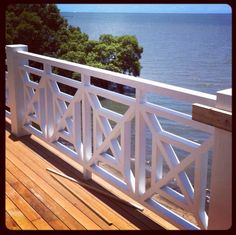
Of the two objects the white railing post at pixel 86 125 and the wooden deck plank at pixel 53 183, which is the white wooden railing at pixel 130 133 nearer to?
the white railing post at pixel 86 125

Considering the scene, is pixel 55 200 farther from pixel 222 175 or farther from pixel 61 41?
pixel 61 41

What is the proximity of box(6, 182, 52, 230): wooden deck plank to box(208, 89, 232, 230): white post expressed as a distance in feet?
4.12

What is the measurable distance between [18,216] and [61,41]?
2750cm

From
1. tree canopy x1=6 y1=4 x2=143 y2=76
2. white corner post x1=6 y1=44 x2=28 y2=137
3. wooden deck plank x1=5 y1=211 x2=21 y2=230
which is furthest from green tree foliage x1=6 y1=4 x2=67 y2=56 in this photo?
wooden deck plank x1=5 y1=211 x2=21 y2=230

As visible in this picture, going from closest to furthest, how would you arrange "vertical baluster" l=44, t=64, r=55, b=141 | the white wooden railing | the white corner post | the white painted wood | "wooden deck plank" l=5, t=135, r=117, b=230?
the white painted wood, the white wooden railing, "wooden deck plank" l=5, t=135, r=117, b=230, "vertical baluster" l=44, t=64, r=55, b=141, the white corner post

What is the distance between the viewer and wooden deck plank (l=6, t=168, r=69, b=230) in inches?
109

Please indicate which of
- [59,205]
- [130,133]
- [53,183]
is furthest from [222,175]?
[53,183]

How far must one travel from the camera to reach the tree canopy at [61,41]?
2655 cm

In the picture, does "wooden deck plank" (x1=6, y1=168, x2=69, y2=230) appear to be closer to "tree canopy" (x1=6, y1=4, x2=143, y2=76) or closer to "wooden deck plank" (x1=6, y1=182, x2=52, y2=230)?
"wooden deck plank" (x1=6, y1=182, x2=52, y2=230)

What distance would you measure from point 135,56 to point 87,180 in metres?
29.8

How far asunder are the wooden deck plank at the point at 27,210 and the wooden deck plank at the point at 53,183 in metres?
0.34

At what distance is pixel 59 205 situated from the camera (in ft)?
10.1

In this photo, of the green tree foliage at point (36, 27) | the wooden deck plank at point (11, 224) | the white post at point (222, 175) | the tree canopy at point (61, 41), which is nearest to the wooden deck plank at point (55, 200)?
the wooden deck plank at point (11, 224)

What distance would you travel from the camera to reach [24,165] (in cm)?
389
